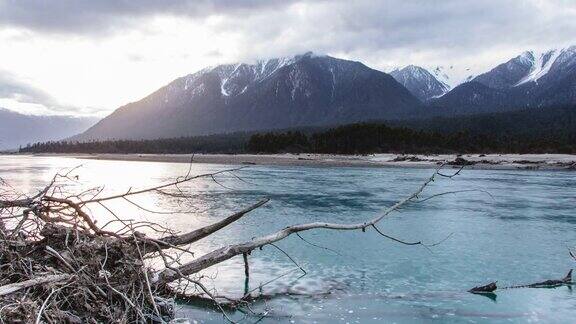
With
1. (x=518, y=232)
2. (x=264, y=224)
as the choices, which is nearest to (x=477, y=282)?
(x=518, y=232)

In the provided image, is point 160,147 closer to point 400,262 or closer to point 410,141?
point 410,141

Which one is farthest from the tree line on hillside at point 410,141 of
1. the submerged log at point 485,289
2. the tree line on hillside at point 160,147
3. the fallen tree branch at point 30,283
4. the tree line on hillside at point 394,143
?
the fallen tree branch at point 30,283

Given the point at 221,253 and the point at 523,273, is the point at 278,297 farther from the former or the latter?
the point at 523,273

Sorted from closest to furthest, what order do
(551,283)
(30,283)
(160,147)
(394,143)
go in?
1. (30,283)
2. (551,283)
3. (394,143)
4. (160,147)

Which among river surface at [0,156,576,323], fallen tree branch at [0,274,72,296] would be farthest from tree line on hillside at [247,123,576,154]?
fallen tree branch at [0,274,72,296]

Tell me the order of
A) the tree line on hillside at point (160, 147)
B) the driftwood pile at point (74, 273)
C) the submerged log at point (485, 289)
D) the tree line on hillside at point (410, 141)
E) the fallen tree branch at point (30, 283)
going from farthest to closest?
1. the tree line on hillside at point (160, 147)
2. the tree line on hillside at point (410, 141)
3. the submerged log at point (485, 289)
4. the driftwood pile at point (74, 273)
5. the fallen tree branch at point (30, 283)

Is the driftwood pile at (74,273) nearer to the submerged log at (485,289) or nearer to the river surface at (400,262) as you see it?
the river surface at (400,262)

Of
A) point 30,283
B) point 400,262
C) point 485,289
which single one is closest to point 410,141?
point 400,262

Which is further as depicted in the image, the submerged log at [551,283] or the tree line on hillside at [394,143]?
the tree line on hillside at [394,143]

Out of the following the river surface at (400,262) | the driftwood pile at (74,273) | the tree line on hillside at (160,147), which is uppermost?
the tree line on hillside at (160,147)

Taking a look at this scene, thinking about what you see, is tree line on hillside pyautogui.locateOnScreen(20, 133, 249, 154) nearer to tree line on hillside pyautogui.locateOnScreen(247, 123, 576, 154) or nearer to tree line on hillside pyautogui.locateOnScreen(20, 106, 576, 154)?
tree line on hillside pyautogui.locateOnScreen(20, 106, 576, 154)

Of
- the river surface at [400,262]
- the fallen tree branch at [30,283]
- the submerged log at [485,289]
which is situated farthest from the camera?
the submerged log at [485,289]

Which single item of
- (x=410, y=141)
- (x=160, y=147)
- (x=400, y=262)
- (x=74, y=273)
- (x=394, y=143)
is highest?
(x=410, y=141)

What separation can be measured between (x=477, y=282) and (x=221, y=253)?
5751 mm
